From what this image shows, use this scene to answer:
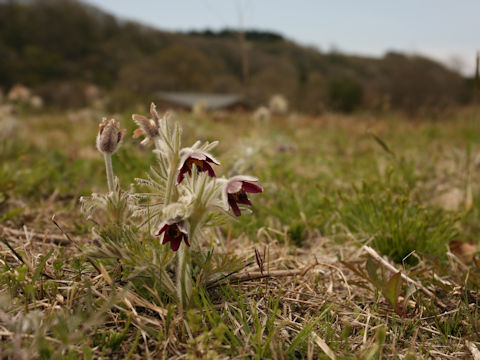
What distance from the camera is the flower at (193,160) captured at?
1.12 metres

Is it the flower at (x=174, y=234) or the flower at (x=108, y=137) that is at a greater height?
the flower at (x=108, y=137)

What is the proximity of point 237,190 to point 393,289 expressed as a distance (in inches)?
27.5

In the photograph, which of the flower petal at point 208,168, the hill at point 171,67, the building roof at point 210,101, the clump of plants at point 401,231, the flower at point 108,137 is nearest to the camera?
the flower petal at point 208,168

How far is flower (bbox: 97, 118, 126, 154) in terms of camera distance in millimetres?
1278

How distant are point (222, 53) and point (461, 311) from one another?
209 feet

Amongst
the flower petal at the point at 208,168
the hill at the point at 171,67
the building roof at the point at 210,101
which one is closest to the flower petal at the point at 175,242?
the flower petal at the point at 208,168

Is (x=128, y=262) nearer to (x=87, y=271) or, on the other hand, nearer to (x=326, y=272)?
(x=87, y=271)

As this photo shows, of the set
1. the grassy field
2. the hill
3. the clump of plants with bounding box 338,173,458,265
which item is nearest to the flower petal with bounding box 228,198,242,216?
the grassy field

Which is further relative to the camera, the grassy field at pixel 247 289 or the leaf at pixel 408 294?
the leaf at pixel 408 294

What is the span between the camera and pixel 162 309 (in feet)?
3.80

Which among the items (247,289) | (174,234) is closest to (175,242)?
(174,234)

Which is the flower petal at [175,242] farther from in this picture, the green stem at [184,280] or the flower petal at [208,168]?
the flower petal at [208,168]

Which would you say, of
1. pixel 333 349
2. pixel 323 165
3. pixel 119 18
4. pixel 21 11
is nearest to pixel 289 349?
pixel 333 349

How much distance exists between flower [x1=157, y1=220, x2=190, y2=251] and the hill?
2.81m
